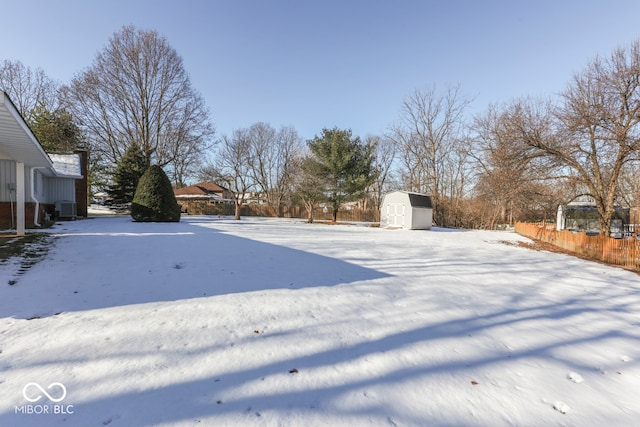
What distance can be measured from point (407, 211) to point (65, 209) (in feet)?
69.2

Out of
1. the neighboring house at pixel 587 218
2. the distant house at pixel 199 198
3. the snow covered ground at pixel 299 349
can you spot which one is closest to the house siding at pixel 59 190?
the snow covered ground at pixel 299 349

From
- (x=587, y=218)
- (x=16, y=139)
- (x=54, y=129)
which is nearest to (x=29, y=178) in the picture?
(x=16, y=139)

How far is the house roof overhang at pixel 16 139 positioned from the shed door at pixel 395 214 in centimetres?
1973

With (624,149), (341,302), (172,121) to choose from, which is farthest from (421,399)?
(172,121)

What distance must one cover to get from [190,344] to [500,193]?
15.3 metres

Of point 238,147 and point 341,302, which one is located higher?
point 238,147

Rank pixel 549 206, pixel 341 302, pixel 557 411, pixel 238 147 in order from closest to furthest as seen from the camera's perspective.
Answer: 1. pixel 557 411
2. pixel 341 302
3. pixel 549 206
4. pixel 238 147

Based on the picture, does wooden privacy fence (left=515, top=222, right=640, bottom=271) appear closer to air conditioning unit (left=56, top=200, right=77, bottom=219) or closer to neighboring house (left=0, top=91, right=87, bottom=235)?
neighboring house (left=0, top=91, right=87, bottom=235)

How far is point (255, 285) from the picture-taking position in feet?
15.1

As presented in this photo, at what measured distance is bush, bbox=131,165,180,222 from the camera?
548 inches

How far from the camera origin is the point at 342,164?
25.1m

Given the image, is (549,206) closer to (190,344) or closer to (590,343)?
(590,343)

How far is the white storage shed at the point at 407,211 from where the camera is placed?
2065 centimetres

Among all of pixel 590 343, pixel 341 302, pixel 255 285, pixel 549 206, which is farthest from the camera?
pixel 549 206
